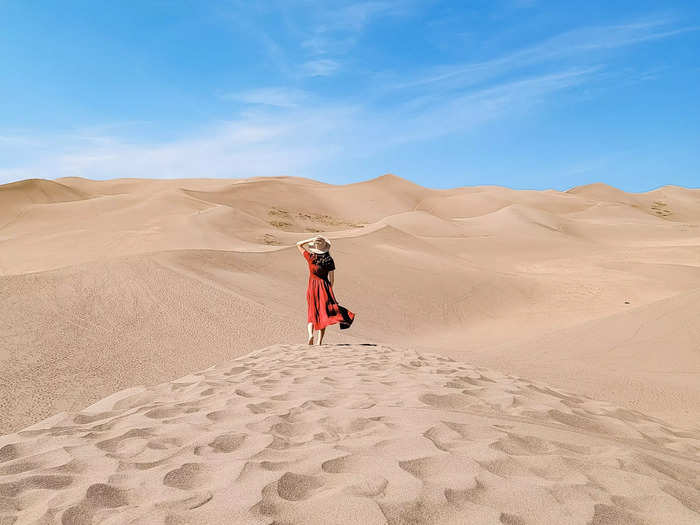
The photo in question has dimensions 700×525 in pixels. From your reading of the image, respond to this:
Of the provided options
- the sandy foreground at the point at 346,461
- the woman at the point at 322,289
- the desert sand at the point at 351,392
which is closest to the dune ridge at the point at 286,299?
the desert sand at the point at 351,392

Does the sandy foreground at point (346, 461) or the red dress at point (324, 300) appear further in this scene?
the red dress at point (324, 300)

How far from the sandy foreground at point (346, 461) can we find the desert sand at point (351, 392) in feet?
0.05

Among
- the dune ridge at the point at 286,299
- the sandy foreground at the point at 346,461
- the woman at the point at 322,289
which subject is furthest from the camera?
the woman at the point at 322,289

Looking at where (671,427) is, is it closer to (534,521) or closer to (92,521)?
(534,521)

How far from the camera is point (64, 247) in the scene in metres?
22.0

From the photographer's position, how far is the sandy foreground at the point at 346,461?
1.99m

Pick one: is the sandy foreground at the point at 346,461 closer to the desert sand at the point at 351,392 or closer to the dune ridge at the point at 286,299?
the desert sand at the point at 351,392

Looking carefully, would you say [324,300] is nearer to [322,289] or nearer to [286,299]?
[322,289]

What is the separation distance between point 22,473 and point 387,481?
1.74 m

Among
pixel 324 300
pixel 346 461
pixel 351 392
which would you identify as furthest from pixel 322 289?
pixel 346 461

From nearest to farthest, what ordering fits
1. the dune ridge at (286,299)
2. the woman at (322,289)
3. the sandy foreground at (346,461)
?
the sandy foreground at (346,461) < the dune ridge at (286,299) < the woman at (322,289)

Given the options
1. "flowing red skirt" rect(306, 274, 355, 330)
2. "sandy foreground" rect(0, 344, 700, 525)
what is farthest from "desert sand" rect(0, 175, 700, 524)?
"flowing red skirt" rect(306, 274, 355, 330)

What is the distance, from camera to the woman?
7141mm

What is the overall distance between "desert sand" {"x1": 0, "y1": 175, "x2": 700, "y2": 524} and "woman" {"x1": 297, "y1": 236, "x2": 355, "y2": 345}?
0.40m
